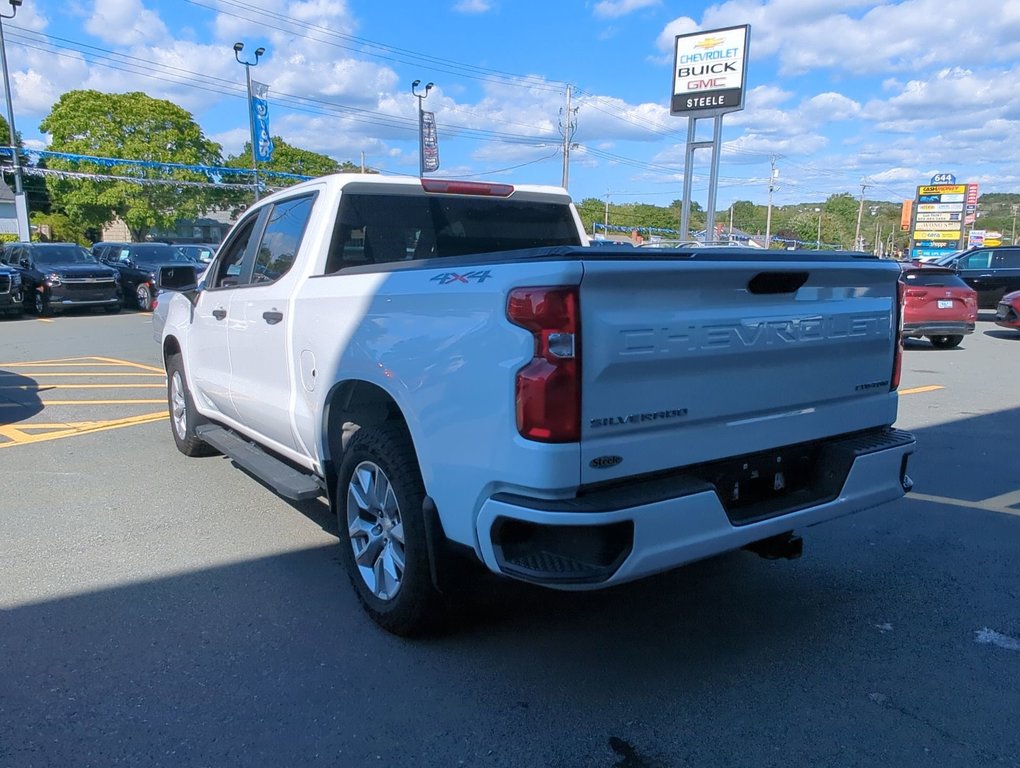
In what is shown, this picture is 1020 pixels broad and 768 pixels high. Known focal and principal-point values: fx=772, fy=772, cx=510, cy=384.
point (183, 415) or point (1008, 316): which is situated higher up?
point (183, 415)

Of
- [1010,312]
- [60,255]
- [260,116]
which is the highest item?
[260,116]

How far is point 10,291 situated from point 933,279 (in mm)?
20108

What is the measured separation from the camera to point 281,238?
4617mm

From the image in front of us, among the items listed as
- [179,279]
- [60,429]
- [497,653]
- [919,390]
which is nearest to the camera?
[497,653]

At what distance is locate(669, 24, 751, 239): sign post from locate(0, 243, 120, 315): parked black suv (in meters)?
17.4

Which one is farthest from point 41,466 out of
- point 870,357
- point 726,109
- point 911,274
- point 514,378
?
point 726,109

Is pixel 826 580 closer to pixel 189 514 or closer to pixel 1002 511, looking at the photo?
pixel 1002 511

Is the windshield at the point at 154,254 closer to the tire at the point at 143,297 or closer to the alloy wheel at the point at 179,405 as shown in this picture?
the tire at the point at 143,297

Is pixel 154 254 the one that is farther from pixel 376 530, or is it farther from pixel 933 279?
pixel 376 530

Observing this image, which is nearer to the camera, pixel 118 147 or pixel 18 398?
pixel 18 398

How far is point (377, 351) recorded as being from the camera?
331 cm

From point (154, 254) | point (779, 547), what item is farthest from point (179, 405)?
point (154, 254)

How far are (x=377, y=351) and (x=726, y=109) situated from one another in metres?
25.7

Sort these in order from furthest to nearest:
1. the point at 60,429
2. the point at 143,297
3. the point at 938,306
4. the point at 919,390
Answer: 1. the point at 143,297
2. the point at 938,306
3. the point at 919,390
4. the point at 60,429
